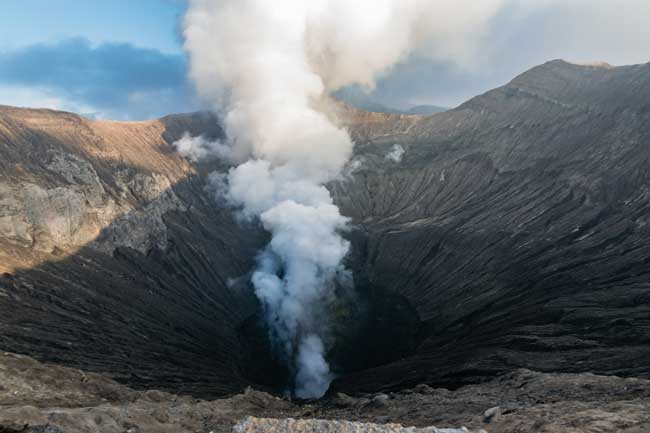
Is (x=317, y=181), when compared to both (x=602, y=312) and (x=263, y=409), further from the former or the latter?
(x=263, y=409)

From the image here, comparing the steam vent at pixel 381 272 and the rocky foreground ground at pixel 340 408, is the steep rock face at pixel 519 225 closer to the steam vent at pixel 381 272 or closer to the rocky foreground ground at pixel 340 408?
the steam vent at pixel 381 272

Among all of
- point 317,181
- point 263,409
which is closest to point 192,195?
point 317,181

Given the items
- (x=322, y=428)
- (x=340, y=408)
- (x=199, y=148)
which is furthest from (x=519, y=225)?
(x=199, y=148)

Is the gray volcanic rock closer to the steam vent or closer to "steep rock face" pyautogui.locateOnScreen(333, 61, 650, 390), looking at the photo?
the steam vent

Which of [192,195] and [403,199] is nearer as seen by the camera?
[192,195]

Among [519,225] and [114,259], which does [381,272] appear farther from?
[114,259]

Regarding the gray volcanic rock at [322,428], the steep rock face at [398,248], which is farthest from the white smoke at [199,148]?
the gray volcanic rock at [322,428]

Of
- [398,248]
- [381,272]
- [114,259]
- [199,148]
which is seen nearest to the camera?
[114,259]

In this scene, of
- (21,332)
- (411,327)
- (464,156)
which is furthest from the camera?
(464,156)
